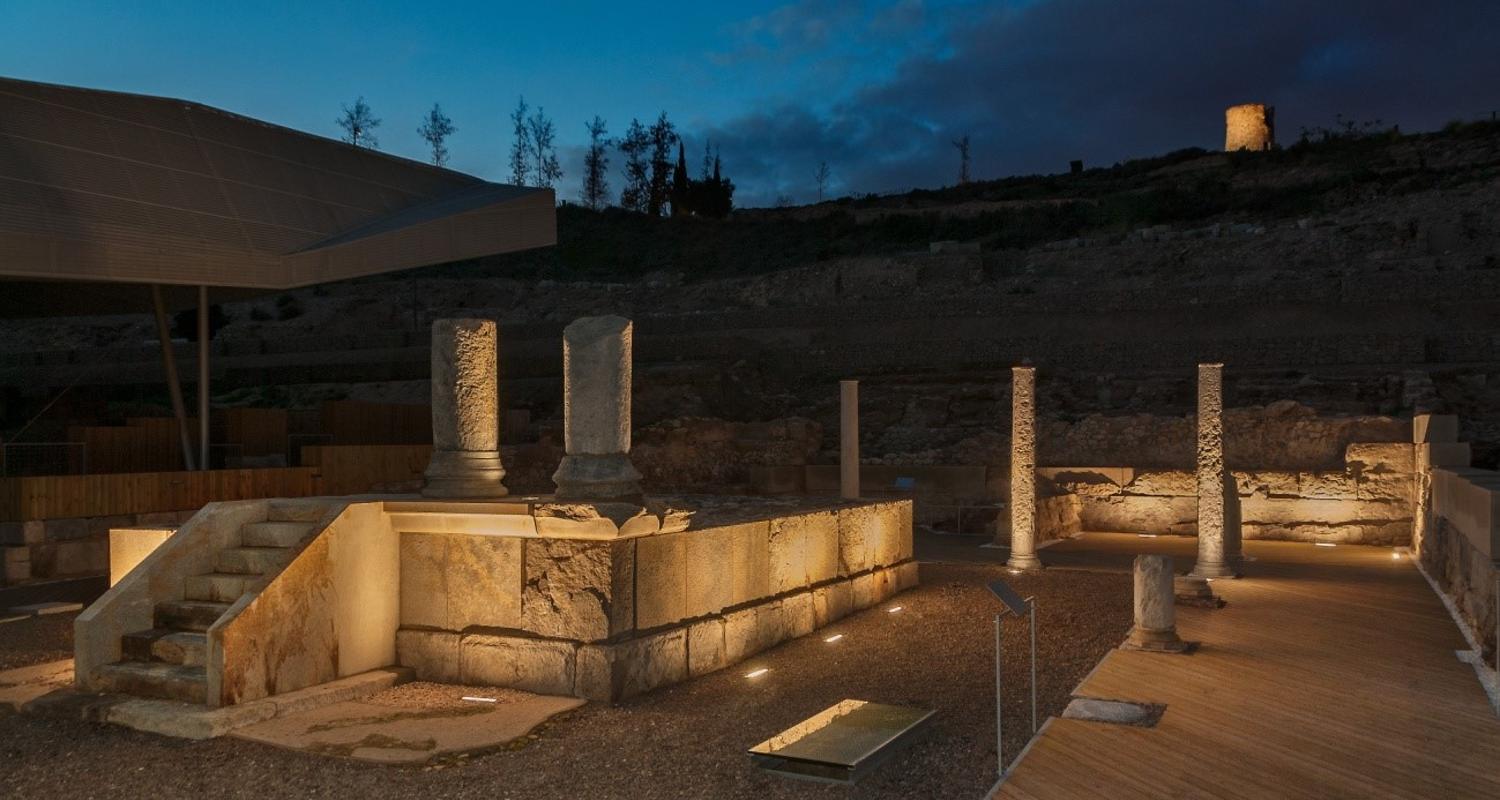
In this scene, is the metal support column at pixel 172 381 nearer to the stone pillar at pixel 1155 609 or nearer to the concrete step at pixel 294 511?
the concrete step at pixel 294 511

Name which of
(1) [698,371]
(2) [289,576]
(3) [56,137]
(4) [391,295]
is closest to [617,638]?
(2) [289,576]

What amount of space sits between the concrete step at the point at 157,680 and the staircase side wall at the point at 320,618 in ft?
0.82

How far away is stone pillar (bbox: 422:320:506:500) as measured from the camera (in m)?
9.77

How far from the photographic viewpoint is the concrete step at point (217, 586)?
8.29 m

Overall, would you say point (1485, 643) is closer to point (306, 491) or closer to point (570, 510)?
point (570, 510)

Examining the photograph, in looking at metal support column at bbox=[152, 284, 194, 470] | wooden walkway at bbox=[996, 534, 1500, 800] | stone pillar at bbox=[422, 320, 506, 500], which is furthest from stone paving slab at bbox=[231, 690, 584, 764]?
metal support column at bbox=[152, 284, 194, 470]

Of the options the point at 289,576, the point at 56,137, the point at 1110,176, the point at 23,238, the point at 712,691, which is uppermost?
the point at 1110,176

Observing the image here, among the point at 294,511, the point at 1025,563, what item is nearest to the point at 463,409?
the point at 294,511

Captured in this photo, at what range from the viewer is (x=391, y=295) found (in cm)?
5256

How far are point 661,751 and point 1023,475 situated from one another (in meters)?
9.92

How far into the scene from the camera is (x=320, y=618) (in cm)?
806

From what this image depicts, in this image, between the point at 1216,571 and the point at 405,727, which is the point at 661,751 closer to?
the point at 405,727

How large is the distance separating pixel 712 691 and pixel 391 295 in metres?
47.7

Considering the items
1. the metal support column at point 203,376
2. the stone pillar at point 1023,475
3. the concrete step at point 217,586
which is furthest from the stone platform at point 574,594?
the metal support column at point 203,376
